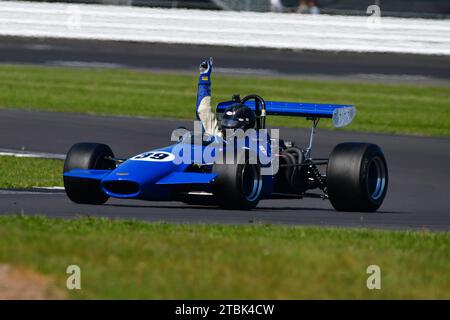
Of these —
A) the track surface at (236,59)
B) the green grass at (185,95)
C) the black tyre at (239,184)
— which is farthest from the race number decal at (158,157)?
the track surface at (236,59)

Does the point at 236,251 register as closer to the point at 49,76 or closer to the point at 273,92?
the point at 273,92

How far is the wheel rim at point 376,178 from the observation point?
13.3 m

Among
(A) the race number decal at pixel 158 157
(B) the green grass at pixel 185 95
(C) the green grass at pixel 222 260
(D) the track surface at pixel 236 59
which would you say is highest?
(D) the track surface at pixel 236 59

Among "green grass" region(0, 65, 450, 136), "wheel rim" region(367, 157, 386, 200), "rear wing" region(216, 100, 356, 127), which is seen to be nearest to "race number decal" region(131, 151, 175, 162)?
"rear wing" region(216, 100, 356, 127)

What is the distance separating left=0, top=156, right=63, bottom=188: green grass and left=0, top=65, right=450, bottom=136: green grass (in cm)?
694

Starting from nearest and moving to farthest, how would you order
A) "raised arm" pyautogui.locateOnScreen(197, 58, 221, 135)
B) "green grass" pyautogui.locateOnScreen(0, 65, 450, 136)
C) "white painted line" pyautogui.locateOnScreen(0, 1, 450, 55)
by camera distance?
"raised arm" pyautogui.locateOnScreen(197, 58, 221, 135)
"green grass" pyautogui.locateOnScreen(0, 65, 450, 136)
"white painted line" pyautogui.locateOnScreen(0, 1, 450, 55)

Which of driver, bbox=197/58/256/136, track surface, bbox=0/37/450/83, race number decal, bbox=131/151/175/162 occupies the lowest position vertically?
race number decal, bbox=131/151/175/162

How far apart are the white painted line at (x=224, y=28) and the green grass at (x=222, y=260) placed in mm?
23532

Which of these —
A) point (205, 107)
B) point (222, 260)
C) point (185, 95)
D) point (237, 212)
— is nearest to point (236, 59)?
point (185, 95)

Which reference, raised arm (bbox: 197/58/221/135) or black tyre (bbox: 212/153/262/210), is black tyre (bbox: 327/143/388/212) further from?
raised arm (bbox: 197/58/221/135)

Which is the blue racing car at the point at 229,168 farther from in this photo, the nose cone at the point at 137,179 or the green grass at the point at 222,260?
the green grass at the point at 222,260

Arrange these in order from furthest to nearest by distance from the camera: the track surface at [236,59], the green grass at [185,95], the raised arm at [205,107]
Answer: the track surface at [236,59] → the green grass at [185,95] → the raised arm at [205,107]

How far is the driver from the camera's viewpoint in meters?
13.0

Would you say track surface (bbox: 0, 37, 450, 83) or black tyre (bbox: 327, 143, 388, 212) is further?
track surface (bbox: 0, 37, 450, 83)
